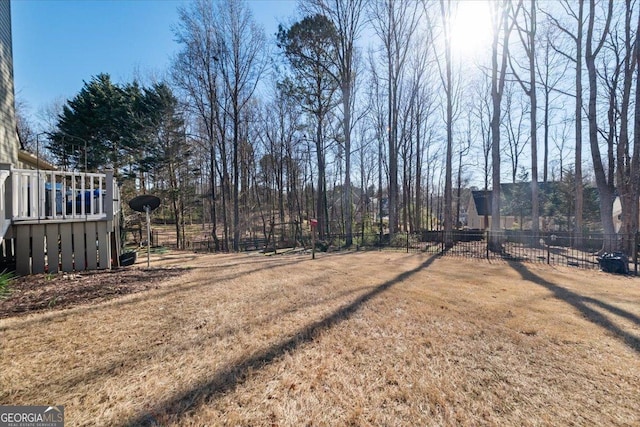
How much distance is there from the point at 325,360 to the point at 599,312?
4060 millimetres

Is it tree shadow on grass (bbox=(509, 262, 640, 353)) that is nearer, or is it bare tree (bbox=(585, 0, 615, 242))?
tree shadow on grass (bbox=(509, 262, 640, 353))

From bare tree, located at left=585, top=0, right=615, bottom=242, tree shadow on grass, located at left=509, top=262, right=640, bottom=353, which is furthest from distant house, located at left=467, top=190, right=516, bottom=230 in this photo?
tree shadow on grass, located at left=509, top=262, right=640, bottom=353

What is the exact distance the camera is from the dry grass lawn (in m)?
1.68

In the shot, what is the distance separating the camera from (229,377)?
1984mm

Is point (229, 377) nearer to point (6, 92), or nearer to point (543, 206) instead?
point (6, 92)

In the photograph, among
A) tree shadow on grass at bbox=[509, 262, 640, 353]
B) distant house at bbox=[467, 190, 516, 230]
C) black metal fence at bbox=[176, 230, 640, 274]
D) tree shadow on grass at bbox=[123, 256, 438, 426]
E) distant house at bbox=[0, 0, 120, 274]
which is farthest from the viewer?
distant house at bbox=[467, 190, 516, 230]

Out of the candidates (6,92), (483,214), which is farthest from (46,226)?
(483,214)

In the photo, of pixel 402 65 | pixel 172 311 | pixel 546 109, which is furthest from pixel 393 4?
pixel 172 311

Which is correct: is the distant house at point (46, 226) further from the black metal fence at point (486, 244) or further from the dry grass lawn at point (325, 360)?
the black metal fence at point (486, 244)

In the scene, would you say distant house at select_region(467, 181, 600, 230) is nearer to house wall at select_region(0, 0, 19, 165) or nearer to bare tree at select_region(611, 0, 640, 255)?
bare tree at select_region(611, 0, 640, 255)

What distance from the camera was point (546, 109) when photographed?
19.6 m

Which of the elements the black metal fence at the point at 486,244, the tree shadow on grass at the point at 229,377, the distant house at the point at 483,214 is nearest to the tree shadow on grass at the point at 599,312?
the tree shadow on grass at the point at 229,377

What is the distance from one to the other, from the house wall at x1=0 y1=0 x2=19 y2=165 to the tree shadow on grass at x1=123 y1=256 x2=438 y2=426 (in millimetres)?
8912

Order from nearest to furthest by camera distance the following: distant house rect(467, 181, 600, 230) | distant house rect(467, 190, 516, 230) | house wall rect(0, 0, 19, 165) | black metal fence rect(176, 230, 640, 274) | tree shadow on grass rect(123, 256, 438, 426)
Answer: tree shadow on grass rect(123, 256, 438, 426), house wall rect(0, 0, 19, 165), black metal fence rect(176, 230, 640, 274), distant house rect(467, 181, 600, 230), distant house rect(467, 190, 516, 230)
